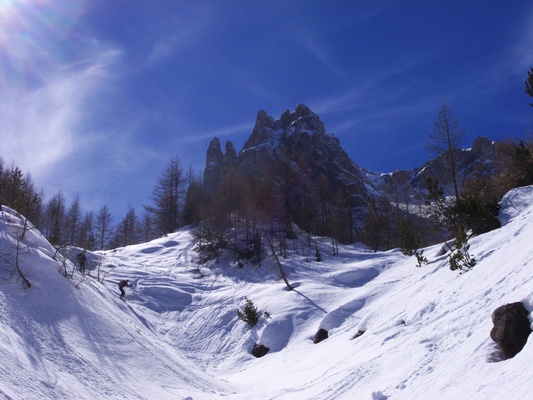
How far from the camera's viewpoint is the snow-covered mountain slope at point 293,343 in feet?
20.3

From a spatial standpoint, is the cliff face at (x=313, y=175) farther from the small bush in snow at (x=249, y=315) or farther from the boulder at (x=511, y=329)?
the boulder at (x=511, y=329)

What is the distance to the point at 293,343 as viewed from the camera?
1844 centimetres

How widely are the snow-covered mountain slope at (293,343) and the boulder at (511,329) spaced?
0.19m

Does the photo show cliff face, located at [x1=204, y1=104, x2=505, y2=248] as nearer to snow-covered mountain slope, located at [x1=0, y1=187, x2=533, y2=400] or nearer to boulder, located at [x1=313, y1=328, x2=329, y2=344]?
boulder, located at [x1=313, y1=328, x2=329, y2=344]

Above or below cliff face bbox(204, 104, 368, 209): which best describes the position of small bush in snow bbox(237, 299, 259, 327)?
below

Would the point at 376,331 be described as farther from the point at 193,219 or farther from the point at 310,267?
the point at 193,219

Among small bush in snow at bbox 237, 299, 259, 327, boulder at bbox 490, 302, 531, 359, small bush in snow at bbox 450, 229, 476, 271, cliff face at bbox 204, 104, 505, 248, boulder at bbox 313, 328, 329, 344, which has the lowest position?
boulder at bbox 313, 328, 329, 344

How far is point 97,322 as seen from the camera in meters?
10.4

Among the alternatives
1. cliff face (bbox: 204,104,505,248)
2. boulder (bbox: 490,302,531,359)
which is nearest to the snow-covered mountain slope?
boulder (bbox: 490,302,531,359)

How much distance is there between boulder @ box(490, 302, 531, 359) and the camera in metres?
5.39

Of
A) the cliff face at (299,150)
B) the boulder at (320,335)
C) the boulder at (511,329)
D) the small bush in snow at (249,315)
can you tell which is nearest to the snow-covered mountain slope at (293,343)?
the boulder at (511,329)

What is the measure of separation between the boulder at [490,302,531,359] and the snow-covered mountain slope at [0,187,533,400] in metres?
0.19

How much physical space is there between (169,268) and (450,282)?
25413mm

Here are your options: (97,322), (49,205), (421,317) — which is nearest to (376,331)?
(421,317)
